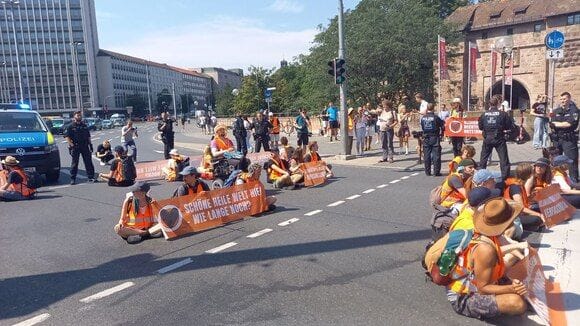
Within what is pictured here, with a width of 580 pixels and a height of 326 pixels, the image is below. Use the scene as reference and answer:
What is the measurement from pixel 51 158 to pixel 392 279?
11.1 meters

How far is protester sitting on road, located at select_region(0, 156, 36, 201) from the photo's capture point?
1022 cm

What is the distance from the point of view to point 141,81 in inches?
5753

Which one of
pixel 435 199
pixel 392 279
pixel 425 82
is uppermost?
pixel 425 82

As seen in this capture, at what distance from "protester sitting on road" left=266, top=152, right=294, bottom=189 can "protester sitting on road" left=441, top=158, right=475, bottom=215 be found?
187 inches

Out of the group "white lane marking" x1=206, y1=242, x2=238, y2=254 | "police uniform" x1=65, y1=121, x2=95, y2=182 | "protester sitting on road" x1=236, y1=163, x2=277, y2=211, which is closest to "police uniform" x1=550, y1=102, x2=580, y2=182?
"protester sitting on road" x1=236, y1=163, x2=277, y2=211

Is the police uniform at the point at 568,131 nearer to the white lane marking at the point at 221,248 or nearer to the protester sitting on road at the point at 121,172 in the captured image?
the white lane marking at the point at 221,248

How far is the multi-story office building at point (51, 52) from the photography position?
378ft

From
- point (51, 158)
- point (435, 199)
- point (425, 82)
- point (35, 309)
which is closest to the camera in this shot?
point (35, 309)

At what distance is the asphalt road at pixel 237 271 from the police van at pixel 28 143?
3.84 metres

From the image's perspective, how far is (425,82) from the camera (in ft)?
116

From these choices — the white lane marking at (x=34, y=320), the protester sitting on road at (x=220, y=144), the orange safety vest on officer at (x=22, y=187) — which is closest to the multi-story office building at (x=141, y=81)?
the protester sitting on road at (x=220, y=144)

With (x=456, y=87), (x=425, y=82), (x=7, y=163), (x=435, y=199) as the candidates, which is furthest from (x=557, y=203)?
(x=456, y=87)

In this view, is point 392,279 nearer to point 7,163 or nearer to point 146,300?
point 146,300

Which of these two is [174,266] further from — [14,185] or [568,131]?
[568,131]
